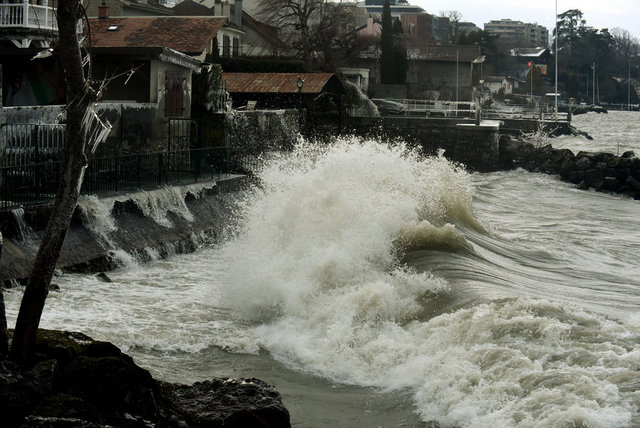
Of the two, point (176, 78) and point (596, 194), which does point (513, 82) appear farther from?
point (176, 78)

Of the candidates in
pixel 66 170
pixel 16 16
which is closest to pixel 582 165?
pixel 16 16

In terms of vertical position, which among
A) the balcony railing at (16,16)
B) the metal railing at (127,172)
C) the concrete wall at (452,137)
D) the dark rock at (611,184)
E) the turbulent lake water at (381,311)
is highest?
the balcony railing at (16,16)

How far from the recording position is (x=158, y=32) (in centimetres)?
3484

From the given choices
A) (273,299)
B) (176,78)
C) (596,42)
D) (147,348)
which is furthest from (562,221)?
(596,42)

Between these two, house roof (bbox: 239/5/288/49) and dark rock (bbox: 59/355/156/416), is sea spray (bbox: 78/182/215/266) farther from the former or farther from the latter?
house roof (bbox: 239/5/288/49)

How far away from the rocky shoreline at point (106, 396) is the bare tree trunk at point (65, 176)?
277 mm

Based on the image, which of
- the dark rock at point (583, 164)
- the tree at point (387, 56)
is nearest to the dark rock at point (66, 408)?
the dark rock at point (583, 164)

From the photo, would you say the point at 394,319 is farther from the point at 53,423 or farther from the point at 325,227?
the point at 53,423

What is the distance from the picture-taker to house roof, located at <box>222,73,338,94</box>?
125 ft

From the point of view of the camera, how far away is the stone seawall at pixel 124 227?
49.3ft

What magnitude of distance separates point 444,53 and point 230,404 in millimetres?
76533

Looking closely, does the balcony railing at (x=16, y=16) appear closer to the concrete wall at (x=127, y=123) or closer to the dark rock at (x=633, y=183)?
the concrete wall at (x=127, y=123)

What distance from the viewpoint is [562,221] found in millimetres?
28000

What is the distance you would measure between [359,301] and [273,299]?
152cm
